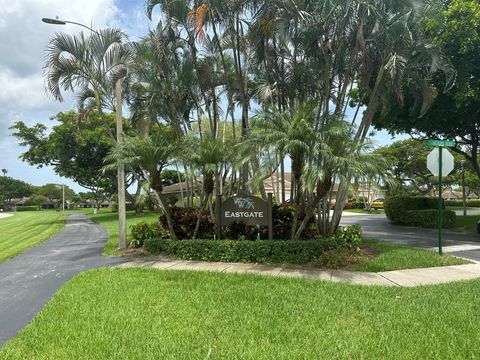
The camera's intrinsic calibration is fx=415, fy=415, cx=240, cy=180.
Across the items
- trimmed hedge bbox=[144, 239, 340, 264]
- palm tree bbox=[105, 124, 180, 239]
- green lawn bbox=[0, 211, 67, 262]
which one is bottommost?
green lawn bbox=[0, 211, 67, 262]

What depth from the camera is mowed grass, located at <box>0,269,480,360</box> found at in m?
4.36

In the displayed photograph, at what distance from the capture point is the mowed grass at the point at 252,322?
4.36 m

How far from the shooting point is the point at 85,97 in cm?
1489

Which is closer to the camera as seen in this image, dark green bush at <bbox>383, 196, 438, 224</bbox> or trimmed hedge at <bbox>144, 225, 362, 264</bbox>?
trimmed hedge at <bbox>144, 225, 362, 264</bbox>

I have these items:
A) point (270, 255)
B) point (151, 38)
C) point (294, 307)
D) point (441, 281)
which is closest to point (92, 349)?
point (294, 307)

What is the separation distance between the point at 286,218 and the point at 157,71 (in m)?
6.21

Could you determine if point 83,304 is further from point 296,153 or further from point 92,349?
point 296,153

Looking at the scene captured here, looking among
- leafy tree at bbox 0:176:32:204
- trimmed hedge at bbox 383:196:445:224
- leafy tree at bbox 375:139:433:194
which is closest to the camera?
trimmed hedge at bbox 383:196:445:224

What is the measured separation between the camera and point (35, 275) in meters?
9.15

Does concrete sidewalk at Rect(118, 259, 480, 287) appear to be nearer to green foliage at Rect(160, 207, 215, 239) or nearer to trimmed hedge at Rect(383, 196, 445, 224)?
green foliage at Rect(160, 207, 215, 239)

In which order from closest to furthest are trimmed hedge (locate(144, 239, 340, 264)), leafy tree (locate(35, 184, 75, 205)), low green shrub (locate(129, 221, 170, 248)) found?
trimmed hedge (locate(144, 239, 340, 264))
low green shrub (locate(129, 221, 170, 248))
leafy tree (locate(35, 184, 75, 205))

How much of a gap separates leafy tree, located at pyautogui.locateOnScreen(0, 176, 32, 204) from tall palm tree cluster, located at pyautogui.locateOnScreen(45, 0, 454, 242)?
103 m

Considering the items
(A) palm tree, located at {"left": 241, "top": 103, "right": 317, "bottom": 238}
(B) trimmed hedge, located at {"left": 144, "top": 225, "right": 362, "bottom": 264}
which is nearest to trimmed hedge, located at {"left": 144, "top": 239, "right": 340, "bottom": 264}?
(B) trimmed hedge, located at {"left": 144, "top": 225, "right": 362, "bottom": 264}

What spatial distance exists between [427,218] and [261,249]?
565 inches
